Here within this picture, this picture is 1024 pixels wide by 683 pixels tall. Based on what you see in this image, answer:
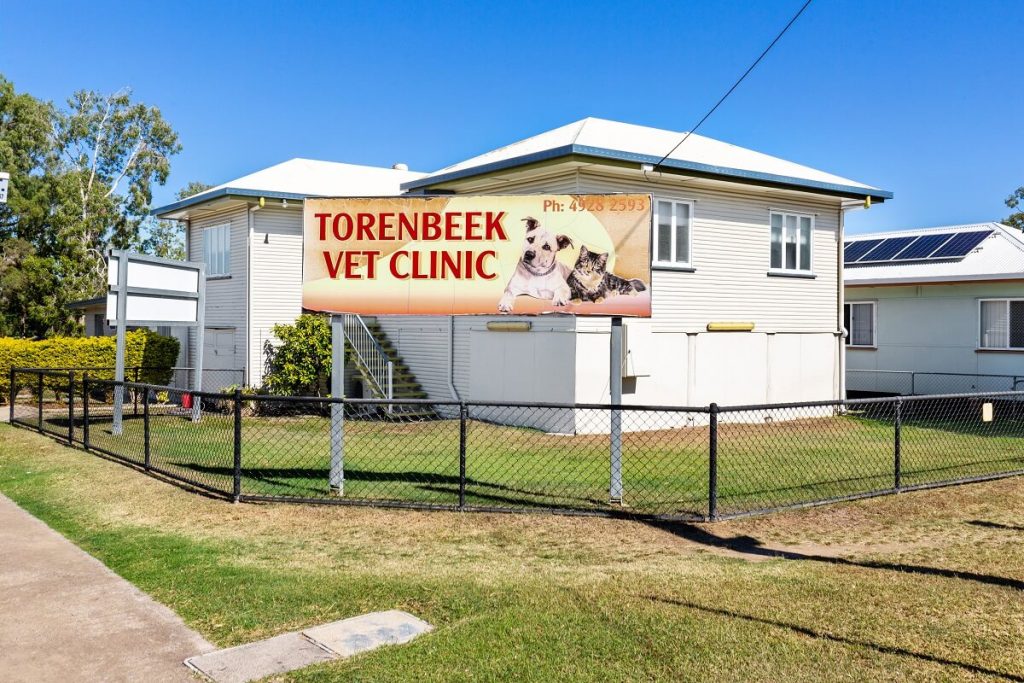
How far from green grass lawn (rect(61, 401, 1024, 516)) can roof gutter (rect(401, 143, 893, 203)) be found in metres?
4.79

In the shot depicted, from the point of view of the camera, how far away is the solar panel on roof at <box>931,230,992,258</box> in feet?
74.8

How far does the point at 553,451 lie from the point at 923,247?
52.8ft

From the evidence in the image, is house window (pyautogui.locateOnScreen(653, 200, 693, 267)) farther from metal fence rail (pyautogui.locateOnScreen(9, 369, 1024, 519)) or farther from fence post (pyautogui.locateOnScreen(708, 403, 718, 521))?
fence post (pyautogui.locateOnScreen(708, 403, 718, 521))

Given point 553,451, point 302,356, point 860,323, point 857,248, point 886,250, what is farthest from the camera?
point 857,248

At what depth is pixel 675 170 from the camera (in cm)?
1600

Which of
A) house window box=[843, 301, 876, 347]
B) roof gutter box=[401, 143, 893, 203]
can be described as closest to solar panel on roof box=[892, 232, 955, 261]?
house window box=[843, 301, 876, 347]

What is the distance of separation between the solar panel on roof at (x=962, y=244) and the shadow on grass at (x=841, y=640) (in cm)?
2050

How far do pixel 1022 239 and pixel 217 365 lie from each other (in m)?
21.2

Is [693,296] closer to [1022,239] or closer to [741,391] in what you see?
[741,391]

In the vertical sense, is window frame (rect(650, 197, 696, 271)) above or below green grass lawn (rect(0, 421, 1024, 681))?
above

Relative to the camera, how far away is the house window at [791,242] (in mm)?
18531

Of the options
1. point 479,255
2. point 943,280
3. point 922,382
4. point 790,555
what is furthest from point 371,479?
Result: point 922,382

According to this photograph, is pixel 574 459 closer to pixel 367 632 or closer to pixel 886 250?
pixel 367 632

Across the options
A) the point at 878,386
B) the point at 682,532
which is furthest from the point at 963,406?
the point at 682,532
